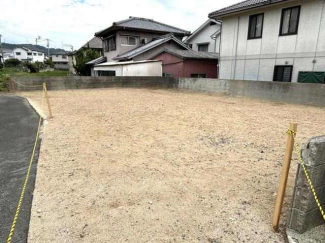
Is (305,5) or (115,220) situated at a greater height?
(305,5)

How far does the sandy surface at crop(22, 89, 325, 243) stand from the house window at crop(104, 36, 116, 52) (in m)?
17.5

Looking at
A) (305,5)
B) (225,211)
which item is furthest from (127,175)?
(305,5)

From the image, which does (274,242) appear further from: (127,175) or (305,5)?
(305,5)

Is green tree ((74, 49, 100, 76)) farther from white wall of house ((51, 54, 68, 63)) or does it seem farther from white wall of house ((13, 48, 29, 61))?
white wall of house ((13, 48, 29, 61))

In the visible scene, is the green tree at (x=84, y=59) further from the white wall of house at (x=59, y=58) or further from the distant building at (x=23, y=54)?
the distant building at (x=23, y=54)

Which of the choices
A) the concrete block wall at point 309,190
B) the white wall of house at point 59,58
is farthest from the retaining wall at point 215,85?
the white wall of house at point 59,58

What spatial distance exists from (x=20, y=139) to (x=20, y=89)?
10.7 metres

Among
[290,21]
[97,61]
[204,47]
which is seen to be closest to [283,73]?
[290,21]

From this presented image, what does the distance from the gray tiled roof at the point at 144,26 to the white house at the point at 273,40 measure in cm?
953

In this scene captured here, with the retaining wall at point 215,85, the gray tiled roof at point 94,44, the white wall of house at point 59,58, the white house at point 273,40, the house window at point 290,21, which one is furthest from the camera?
the white wall of house at point 59,58

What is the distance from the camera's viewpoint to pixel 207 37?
2170 cm

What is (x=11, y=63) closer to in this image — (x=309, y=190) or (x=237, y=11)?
(x=237, y=11)

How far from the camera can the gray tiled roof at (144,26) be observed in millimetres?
20594

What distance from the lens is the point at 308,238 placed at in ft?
6.42
